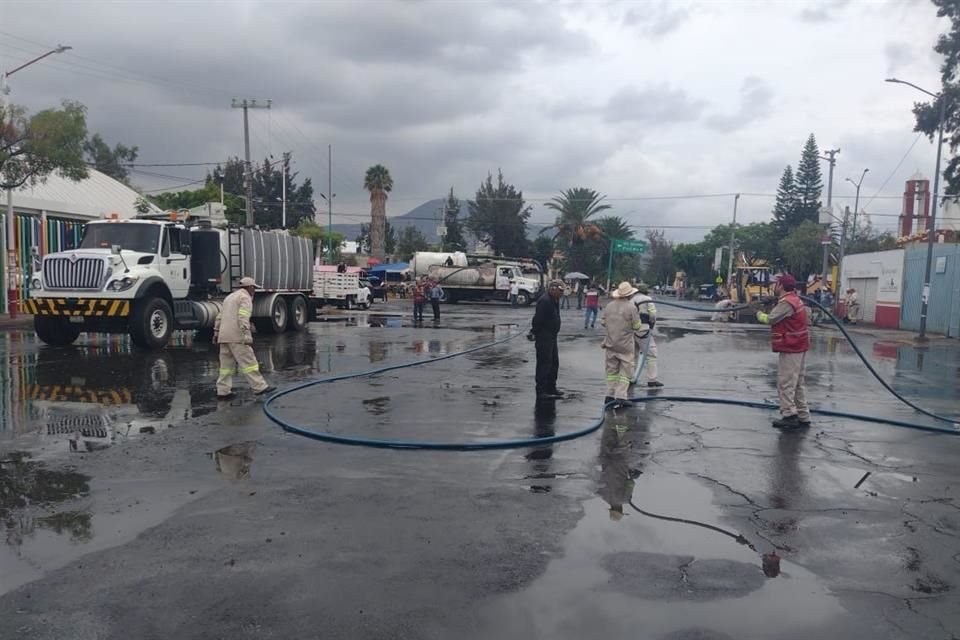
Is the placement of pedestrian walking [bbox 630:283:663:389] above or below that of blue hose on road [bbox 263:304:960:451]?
above

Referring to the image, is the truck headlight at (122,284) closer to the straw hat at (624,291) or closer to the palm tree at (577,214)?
the straw hat at (624,291)

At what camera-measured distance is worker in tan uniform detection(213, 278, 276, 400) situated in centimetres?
1039

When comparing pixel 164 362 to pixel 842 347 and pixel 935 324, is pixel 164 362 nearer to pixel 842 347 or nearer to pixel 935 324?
pixel 842 347

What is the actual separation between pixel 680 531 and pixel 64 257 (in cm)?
1426

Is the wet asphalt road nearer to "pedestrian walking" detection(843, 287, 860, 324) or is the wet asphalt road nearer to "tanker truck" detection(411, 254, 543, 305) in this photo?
"pedestrian walking" detection(843, 287, 860, 324)

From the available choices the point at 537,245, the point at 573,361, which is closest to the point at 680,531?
the point at 573,361

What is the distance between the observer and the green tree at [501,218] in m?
72.5

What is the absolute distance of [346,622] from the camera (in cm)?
400

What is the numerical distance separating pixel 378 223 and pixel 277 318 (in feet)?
159

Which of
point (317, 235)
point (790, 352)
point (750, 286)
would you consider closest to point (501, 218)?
point (317, 235)

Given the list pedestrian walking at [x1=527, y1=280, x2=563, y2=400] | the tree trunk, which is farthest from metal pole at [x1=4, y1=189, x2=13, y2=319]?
the tree trunk

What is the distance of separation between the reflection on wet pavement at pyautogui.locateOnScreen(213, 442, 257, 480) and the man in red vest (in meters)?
6.14

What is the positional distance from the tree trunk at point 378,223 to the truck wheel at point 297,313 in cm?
4543

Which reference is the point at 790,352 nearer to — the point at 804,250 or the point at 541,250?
the point at 804,250
